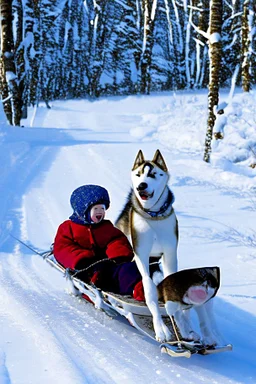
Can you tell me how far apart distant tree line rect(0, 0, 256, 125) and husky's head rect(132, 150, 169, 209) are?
16530 millimetres

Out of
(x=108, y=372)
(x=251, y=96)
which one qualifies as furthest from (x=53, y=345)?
(x=251, y=96)

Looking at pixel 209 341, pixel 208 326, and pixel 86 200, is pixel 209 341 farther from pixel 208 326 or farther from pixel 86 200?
pixel 86 200

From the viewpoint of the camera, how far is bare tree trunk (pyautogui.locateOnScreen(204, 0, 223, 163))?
413 inches

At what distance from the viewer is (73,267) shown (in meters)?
4.53

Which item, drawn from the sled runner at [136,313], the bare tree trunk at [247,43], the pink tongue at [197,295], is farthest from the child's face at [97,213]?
the bare tree trunk at [247,43]

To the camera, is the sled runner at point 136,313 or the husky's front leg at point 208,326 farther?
the husky's front leg at point 208,326

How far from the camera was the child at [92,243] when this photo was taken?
4.31 m

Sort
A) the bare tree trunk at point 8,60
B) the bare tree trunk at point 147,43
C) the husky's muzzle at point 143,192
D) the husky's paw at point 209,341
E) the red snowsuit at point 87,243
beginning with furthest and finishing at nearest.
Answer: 1. the bare tree trunk at point 147,43
2. the bare tree trunk at point 8,60
3. the red snowsuit at point 87,243
4. the husky's muzzle at point 143,192
5. the husky's paw at point 209,341

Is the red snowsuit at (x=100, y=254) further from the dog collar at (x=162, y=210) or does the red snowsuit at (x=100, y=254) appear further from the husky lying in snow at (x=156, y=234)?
the dog collar at (x=162, y=210)

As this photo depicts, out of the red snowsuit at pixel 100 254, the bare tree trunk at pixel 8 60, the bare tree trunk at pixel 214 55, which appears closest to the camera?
the red snowsuit at pixel 100 254

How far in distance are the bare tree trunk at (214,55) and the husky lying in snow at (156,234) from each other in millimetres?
7417

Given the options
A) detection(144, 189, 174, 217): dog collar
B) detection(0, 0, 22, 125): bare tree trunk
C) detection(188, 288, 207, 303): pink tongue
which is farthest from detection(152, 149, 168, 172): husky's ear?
detection(0, 0, 22, 125): bare tree trunk

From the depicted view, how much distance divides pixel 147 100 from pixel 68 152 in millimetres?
13460

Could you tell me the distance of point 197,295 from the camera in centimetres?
335
